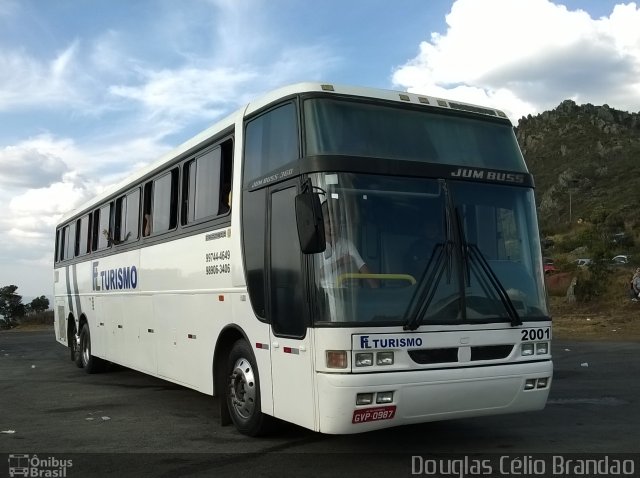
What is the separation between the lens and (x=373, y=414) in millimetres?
5656

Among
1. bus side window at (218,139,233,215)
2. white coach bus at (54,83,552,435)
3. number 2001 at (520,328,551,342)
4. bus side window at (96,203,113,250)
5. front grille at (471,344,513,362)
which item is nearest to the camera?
white coach bus at (54,83,552,435)

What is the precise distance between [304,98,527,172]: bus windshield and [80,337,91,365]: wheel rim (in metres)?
9.33

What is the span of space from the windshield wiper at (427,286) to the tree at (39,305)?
133ft

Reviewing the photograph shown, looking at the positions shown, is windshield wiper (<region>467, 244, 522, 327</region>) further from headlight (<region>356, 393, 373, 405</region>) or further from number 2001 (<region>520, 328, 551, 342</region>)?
headlight (<region>356, 393, 373, 405</region>)

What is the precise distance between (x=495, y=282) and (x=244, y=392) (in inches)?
110

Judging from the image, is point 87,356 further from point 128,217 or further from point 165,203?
point 165,203

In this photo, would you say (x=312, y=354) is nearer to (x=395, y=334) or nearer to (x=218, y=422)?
(x=395, y=334)

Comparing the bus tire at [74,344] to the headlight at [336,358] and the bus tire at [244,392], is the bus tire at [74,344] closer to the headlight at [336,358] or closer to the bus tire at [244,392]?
the bus tire at [244,392]

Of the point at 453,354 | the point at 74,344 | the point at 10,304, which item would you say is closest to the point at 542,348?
the point at 453,354

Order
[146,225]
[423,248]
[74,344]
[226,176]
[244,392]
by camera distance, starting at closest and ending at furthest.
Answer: [423,248] → [244,392] → [226,176] → [146,225] → [74,344]

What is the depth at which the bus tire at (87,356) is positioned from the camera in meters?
13.7

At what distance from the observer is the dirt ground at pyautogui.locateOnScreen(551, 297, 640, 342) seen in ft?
63.2

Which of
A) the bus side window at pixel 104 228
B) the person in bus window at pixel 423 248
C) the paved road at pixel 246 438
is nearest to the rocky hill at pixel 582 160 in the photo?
the bus side window at pixel 104 228

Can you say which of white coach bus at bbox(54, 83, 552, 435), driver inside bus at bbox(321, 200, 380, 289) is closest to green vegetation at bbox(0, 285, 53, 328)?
white coach bus at bbox(54, 83, 552, 435)
